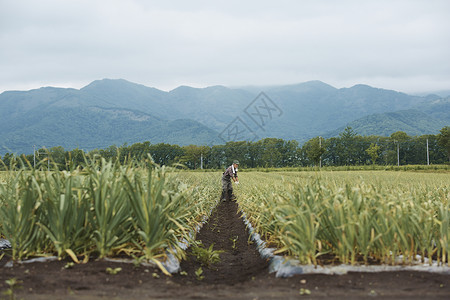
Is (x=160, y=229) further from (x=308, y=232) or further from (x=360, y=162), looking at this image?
(x=360, y=162)

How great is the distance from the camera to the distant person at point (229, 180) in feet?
47.9

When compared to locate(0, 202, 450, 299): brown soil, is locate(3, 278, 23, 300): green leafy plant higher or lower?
higher

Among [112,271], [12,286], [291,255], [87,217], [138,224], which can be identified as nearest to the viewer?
[12,286]

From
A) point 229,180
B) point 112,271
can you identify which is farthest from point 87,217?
point 229,180

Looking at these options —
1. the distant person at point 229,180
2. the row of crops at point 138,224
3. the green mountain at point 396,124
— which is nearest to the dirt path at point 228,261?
the row of crops at point 138,224

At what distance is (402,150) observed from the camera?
72.1 m

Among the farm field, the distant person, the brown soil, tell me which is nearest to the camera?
the brown soil

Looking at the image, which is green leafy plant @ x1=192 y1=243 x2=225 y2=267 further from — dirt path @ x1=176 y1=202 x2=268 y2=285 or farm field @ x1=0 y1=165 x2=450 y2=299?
farm field @ x1=0 y1=165 x2=450 y2=299

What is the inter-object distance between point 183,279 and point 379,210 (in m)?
2.06

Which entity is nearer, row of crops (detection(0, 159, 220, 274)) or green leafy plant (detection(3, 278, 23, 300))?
green leafy plant (detection(3, 278, 23, 300))

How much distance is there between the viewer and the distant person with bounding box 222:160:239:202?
14.6 m

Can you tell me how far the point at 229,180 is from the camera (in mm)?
15547

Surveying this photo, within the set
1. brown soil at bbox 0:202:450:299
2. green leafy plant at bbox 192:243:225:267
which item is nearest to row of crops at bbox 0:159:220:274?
brown soil at bbox 0:202:450:299

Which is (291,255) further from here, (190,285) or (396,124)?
(396,124)
